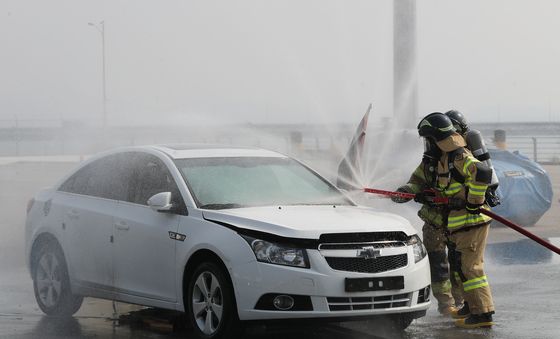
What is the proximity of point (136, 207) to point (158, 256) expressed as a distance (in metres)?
0.57

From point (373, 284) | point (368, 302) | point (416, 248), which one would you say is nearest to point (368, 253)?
point (373, 284)

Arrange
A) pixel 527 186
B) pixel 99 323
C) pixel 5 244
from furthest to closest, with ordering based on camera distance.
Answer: pixel 527 186 < pixel 5 244 < pixel 99 323

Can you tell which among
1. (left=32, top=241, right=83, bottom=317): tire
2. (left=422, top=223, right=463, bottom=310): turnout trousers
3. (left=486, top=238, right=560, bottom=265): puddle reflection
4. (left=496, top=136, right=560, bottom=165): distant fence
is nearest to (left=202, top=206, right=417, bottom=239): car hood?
(left=422, top=223, right=463, bottom=310): turnout trousers

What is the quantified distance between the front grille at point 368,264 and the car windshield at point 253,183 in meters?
1.01

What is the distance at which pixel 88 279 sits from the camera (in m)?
8.53

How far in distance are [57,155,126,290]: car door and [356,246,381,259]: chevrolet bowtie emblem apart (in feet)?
7.08

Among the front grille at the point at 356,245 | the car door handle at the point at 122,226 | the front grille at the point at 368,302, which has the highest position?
the car door handle at the point at 122,226

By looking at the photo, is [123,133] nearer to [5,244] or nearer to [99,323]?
[5,244]

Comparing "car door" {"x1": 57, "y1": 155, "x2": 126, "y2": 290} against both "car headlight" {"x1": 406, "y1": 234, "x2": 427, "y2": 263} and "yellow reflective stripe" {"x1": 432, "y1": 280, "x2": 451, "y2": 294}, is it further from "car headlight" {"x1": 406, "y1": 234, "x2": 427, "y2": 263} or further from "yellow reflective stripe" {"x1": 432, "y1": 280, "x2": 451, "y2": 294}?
"yellow reflective stripe" {"x1": 432, "y1": 280, "x2": 451, "y2": 294}

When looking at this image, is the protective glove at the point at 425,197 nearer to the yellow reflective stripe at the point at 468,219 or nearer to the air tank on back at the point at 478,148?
the yellow reflective stripe at the point at 468,219

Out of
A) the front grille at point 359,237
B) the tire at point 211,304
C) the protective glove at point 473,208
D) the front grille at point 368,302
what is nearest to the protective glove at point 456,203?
the protective glove at point 473,208

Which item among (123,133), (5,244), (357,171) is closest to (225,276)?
(357,171)

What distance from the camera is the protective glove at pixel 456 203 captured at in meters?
8.15

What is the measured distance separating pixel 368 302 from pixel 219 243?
1060 millimetres
